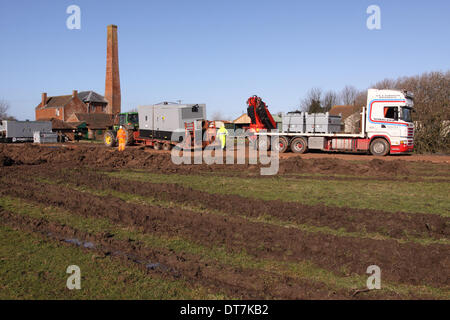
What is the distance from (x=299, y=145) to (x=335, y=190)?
12702mm

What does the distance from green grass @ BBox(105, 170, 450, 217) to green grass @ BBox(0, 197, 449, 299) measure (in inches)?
175

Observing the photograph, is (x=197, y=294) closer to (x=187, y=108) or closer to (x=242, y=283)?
(x=242, y=283)

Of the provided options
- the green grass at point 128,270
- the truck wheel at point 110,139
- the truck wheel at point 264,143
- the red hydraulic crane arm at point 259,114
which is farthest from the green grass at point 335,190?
the truck wheel at point 110,139

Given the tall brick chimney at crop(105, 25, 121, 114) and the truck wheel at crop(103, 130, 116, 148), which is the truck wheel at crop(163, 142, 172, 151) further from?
the tall brick chimney at crop(105, 25, 121, 114)

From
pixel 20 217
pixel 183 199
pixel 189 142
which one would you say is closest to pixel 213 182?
pixel 183 199

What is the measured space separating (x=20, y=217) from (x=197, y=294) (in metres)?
5.45

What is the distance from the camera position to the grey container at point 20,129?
4259cm

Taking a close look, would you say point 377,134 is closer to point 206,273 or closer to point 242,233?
point 242,233

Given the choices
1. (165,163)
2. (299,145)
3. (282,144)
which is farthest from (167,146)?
(165,163)

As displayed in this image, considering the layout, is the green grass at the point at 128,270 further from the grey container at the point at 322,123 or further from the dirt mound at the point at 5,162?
the grey container at the point at 322,123

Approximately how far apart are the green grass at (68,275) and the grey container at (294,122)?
64.3ft

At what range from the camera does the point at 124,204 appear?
10.1 metres

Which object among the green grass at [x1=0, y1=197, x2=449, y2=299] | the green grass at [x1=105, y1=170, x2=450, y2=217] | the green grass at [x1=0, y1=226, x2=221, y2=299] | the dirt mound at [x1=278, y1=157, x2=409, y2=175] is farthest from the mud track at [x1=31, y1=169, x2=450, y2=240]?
the dirt mound at [x1=278, y1=157, x2=409, y2=175]

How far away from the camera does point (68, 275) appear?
18.1ft
